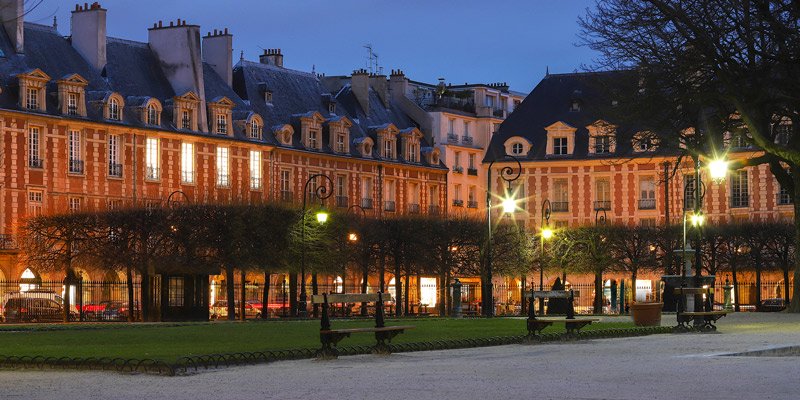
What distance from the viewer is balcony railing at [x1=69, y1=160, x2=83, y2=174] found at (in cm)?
6656

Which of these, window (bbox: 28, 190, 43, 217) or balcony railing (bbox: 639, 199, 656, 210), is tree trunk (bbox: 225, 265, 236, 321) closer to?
window (bbox: 28, 190, 43, 217)

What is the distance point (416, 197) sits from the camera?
88.7 metres

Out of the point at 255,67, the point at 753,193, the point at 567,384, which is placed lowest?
the point at 567,384

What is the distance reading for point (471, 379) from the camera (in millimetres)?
18594

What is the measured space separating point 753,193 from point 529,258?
20950mm

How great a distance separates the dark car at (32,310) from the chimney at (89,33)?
843 inches

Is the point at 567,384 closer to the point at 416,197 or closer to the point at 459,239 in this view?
the point at 459,239

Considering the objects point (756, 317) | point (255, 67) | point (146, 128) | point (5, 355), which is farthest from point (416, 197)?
point (5, 355)

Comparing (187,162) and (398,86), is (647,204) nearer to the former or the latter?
(398,86)

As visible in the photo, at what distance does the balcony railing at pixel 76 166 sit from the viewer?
218 feet

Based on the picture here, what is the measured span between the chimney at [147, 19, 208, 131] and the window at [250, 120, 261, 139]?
3.17 metres

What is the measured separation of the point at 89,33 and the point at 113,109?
3.67m

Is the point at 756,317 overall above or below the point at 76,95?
below

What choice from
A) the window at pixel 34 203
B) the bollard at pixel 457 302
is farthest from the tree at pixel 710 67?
the window at pixel 34 203
